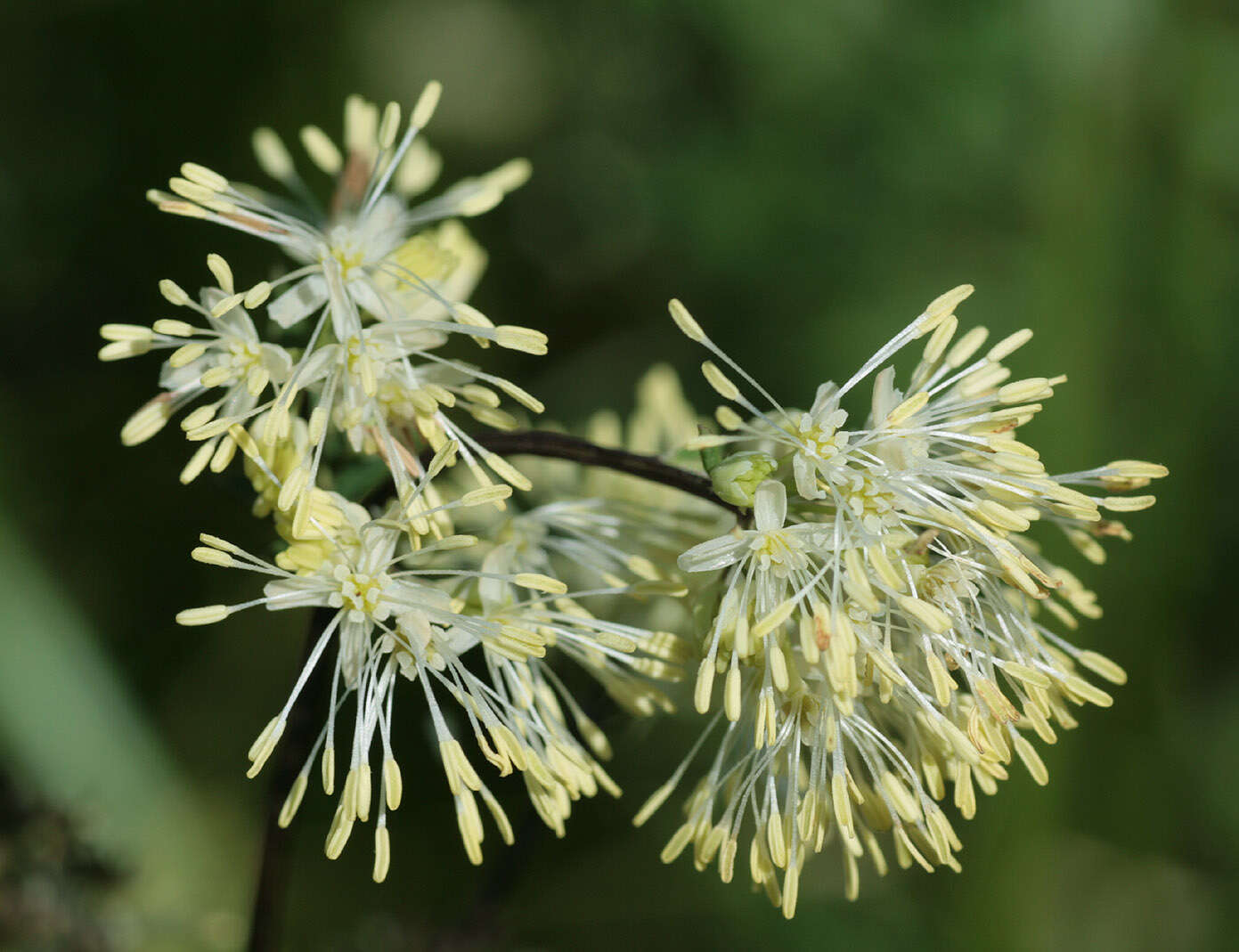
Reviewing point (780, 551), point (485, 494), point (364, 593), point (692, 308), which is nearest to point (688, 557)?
point (780, 551)

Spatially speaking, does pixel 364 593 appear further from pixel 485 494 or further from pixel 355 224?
pixel 355 224

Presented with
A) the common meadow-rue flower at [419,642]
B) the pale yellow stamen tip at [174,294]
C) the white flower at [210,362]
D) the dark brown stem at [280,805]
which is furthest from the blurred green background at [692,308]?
the pale yellow stamen tip at [174,294]

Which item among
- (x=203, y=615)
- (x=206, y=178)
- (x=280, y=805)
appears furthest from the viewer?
(x=280, y=805)

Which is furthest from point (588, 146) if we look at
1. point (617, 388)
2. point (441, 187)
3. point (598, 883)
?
point (598, 883)

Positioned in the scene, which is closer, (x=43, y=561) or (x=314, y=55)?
(x=43, y=561)

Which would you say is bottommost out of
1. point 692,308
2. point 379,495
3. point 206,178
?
point 379,495

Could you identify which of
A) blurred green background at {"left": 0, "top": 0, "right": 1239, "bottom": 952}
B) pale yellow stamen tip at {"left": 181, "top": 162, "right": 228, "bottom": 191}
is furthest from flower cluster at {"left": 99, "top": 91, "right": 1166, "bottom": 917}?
blurred green background at {"left": 0, "top": 0, "right": 1239, "bottom": 952}

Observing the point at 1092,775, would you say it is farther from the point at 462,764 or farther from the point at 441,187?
the point at 441,187
